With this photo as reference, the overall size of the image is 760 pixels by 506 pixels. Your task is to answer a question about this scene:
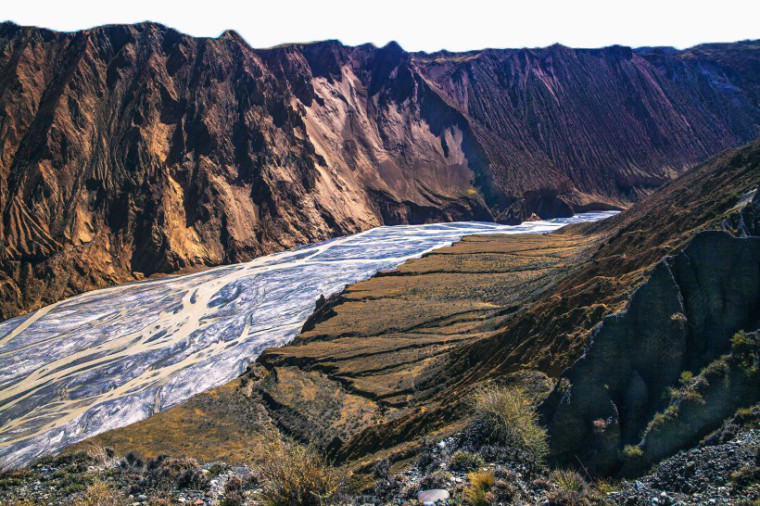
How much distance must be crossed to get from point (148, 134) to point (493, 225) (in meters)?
58.1

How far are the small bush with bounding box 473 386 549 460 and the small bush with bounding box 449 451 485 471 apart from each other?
31.8 inches

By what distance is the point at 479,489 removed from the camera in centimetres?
891

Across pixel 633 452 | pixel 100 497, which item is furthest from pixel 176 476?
pixel 633 452

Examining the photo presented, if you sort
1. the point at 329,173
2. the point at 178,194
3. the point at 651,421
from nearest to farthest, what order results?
1. the point at 651,421
2. the point at 178,194
3. the point at 329,173

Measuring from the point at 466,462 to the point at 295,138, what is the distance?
265ft

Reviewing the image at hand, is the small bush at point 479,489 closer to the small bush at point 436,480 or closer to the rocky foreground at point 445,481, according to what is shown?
the rocky foreground at point 445,481

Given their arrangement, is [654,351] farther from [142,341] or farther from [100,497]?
[142,341]

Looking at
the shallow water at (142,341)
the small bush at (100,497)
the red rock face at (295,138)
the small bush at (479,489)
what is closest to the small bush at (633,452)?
the small bush at (479,489)

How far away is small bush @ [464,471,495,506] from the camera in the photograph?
28.7 ft

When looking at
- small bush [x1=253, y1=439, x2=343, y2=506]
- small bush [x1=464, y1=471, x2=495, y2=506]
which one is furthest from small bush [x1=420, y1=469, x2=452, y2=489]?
small bush [x1=253, y1=439, x2=343, y2=506]

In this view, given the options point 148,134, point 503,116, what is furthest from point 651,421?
point 503,116

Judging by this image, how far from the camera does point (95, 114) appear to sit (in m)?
68.4

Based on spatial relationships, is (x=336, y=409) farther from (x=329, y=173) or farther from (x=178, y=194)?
(x=329, y=173)

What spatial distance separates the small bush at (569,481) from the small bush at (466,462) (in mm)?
1426
